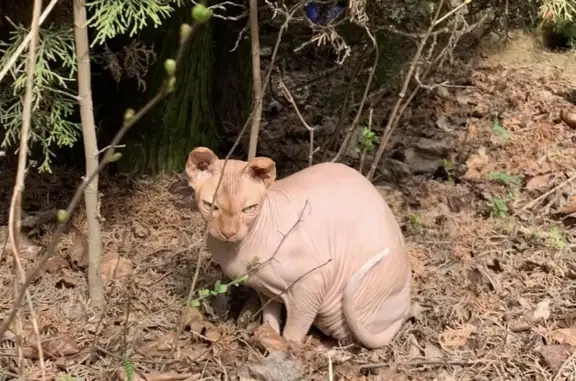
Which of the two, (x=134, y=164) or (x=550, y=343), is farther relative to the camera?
(x=134, y=164)

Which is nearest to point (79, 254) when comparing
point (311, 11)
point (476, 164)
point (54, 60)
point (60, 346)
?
point (60, 346)

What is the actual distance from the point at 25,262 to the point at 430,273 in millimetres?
1495

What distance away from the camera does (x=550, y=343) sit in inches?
101

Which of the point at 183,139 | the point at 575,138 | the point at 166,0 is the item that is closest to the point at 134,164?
the point at 183,139

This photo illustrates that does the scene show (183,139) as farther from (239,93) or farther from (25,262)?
(25,262)

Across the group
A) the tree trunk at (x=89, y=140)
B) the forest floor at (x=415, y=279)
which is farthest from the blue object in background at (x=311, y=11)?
the tree trunk at (x=89, y=140)

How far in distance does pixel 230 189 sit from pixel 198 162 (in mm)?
126

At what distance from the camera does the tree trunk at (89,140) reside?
7.66 ft

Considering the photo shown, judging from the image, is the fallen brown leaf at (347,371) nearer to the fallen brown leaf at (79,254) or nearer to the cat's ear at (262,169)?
the cat's ear at (262,169)

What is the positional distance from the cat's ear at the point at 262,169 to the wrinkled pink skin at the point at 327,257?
0.04 m

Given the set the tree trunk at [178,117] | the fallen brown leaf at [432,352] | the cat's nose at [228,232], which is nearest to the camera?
the cat's nose at [228,232]

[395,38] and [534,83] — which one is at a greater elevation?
[395,38]

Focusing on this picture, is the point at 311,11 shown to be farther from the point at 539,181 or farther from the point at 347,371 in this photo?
the point at 347,371

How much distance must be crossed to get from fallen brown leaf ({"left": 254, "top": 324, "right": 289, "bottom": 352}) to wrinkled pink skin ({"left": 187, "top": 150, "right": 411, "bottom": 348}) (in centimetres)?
3
